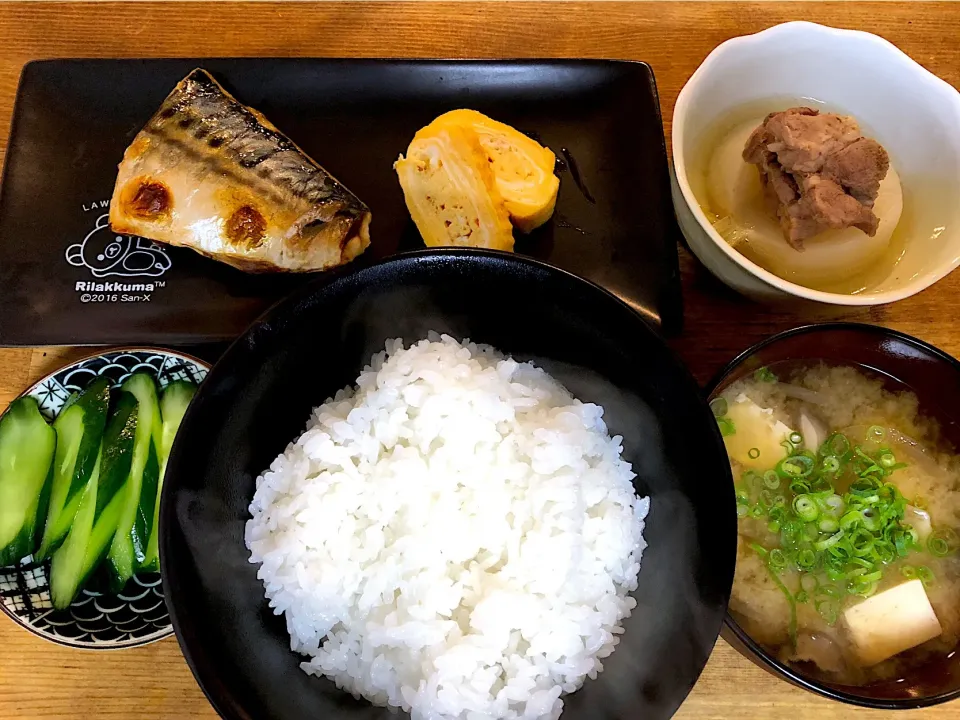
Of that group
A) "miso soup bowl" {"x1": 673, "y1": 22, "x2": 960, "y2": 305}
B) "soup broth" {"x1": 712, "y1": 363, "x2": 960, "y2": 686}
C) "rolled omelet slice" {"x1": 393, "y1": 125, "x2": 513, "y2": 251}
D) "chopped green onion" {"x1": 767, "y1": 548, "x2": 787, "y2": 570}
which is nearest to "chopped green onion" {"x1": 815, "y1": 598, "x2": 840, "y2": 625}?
"soup broth" {"x1": 712, "y1": 363, "x2": 960, "y2": 686}

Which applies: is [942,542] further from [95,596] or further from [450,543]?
[95,596]

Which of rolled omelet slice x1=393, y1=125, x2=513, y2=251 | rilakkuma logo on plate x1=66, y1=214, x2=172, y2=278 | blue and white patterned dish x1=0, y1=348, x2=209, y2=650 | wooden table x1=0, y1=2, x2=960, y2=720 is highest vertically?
wooden table x1=0, y1=2, x2=960, y2=720

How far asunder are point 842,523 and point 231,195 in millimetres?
1744

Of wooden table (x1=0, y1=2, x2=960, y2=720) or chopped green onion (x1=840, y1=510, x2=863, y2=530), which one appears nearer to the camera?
chopped green onion (x1=840, y1=510, x2=863, y2=530)

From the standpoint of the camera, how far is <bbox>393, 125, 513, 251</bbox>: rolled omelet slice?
194 centimetres

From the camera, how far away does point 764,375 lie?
168cm

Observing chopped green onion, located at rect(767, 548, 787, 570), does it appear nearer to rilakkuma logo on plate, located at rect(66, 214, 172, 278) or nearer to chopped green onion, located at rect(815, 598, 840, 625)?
chopped green onion, located at rect(815, 598, 840, 625)

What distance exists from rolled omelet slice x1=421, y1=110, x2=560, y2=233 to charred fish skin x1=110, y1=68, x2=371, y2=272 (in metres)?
0.38

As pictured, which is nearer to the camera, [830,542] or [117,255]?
[830,542]

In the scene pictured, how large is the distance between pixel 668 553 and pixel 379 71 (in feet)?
5.31

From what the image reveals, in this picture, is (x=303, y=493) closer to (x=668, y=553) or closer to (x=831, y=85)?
(x=668, y=553)

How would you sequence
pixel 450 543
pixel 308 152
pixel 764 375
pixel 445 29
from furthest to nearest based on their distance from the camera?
pixel 445 29, pixel 308 152, pixel 764 375, pixel 450 543

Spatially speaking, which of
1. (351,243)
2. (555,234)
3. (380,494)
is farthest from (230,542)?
(555,234)

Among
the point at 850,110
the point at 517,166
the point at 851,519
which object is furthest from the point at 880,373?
the point at 517,166
